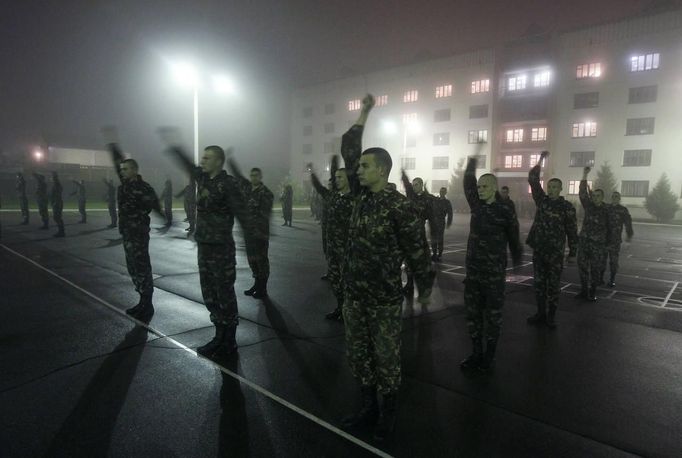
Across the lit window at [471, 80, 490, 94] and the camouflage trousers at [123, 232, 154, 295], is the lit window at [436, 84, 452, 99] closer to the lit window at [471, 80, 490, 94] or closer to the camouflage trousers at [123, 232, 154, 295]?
the lit window at [471, 80, 490, 94]

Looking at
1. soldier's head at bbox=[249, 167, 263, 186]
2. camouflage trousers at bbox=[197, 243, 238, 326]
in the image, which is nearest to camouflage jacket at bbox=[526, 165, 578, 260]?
camouflage trousers at bbox=[197, 243, 238, 326]

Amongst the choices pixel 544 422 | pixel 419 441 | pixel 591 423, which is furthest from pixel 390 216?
pixel 591 423

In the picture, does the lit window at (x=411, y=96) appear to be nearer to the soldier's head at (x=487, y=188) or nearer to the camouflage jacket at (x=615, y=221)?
the camouflage jacket at (x=615, y=221)

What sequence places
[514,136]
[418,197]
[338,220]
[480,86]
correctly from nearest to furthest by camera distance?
[338,220]
[418,197]
[514,136]
[480,86]

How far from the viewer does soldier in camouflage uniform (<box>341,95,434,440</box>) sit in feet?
11.4

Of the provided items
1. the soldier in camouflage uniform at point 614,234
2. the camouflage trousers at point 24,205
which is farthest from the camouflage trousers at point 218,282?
the camouflage trousers at point 24,205

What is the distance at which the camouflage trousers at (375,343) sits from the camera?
11.4 feet

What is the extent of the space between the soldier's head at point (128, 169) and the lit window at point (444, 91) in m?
50.8

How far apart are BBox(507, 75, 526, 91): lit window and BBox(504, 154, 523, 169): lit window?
7284 mm

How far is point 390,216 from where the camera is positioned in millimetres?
3461

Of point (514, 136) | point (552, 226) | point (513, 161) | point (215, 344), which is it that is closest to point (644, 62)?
point (514, 136)

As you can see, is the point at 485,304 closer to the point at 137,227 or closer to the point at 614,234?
the point at 137,227

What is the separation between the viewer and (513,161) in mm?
48000

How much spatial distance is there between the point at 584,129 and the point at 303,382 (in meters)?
48.9
